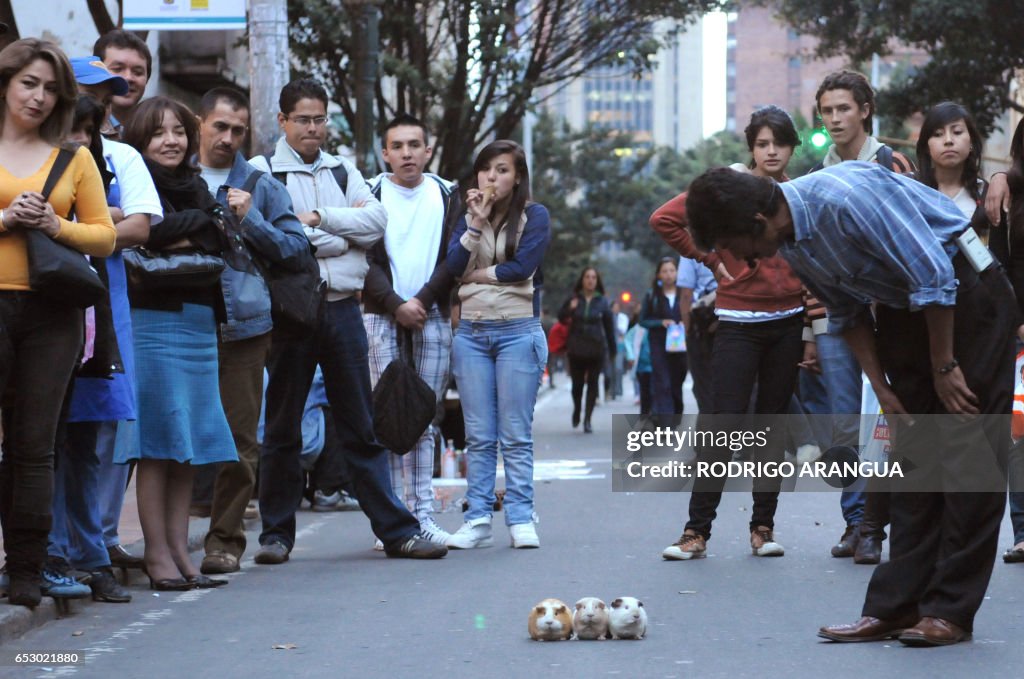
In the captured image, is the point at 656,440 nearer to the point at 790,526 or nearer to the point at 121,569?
the point at 790,526

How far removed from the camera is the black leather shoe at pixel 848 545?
8578 mm

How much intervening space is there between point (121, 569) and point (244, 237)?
1.58m

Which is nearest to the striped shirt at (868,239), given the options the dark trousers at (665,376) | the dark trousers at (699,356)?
the dark trousers at (699,356)

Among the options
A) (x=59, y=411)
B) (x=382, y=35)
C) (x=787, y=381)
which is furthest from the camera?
(x=382, y=35)

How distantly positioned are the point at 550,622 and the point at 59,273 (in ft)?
7.05

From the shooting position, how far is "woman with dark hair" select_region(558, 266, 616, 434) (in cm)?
2142

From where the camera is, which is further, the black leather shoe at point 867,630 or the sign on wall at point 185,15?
the sign on wall at point 185,15

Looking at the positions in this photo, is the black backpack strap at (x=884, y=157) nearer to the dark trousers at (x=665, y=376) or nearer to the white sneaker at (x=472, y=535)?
the white sneaker at (x=472, y=535)

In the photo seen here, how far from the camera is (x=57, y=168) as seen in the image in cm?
664

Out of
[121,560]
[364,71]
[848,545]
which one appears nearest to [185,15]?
[364,71]

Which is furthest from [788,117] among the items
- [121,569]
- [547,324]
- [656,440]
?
[547,324]

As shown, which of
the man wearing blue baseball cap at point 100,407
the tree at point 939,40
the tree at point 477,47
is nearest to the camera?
the man wearing blue baseball cap at point 100,407

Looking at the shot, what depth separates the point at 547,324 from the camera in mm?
55375

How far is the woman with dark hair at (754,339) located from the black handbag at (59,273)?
302 cm
